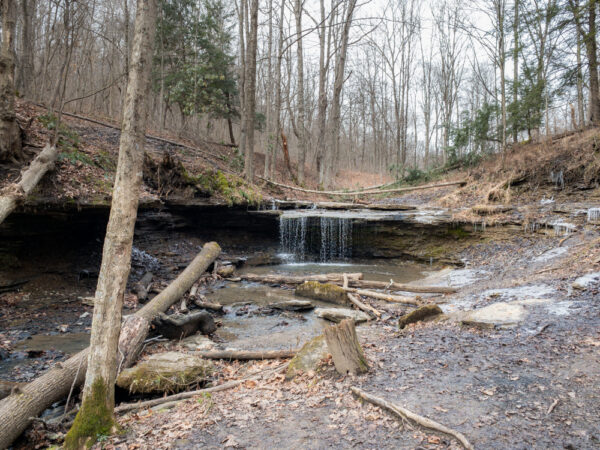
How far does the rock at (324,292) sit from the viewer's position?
8266 mm

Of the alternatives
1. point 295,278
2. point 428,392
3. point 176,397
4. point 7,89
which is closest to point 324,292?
point 295,278

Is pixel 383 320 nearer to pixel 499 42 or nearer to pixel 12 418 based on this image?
pixel 12 418

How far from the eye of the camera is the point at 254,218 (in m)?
14.0

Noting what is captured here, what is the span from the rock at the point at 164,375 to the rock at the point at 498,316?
3.93 metres

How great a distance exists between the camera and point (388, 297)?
788cm

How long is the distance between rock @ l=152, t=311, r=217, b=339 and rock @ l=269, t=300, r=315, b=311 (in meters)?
1.88

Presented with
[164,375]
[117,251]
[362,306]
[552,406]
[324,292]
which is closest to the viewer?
[552,406]

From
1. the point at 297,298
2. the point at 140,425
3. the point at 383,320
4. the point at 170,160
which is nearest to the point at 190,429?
the point at 140,425

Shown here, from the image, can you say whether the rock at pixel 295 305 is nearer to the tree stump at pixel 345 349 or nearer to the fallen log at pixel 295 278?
the fallen log at pixel 295 278

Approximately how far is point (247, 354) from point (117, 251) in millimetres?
2852

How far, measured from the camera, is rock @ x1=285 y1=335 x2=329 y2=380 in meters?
4.30

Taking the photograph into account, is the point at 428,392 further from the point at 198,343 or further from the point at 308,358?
the point at 198,343

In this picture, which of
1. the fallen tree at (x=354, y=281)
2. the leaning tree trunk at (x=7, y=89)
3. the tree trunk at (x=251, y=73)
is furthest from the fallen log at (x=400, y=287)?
the leaning tree trunk at (x=7, y=89)

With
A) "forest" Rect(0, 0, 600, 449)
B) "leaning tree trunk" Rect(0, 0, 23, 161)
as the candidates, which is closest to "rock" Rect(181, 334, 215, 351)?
"forest" Rect(0, 0, 600, 449)
